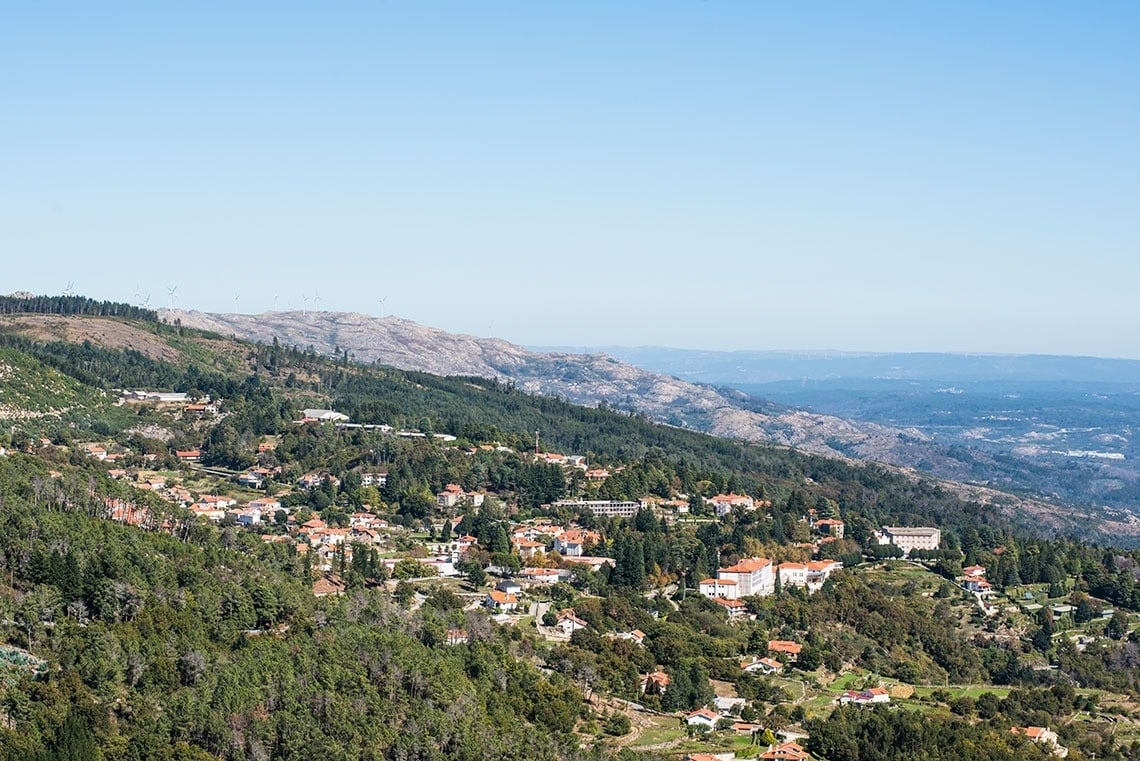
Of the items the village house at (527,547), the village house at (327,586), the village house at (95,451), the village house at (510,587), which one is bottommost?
the village house at (510,587)

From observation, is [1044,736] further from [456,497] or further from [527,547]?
[456,497]

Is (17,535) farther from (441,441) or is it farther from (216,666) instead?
→ (441,441)

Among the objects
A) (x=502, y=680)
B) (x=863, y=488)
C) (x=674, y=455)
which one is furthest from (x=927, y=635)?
(x=674, y=455)

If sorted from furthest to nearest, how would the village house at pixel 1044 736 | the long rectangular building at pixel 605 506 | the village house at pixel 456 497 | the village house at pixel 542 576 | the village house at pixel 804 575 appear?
the long rectangular building at pixel 605 506
the village house at pixel 456 497
the village house at pixel 804 575
the village house at pixel 542 576
the village house at pixel 1044 736

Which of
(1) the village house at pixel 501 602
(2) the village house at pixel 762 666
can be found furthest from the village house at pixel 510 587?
(2) the village house at pixel 762 666

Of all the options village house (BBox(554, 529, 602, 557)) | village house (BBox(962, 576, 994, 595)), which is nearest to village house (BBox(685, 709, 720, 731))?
village house (BBox(554, 529, 602, 557))

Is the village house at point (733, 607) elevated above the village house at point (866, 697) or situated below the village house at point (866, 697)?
above

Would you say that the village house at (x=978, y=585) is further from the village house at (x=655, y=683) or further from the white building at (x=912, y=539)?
the village house at (x=655, y=683)

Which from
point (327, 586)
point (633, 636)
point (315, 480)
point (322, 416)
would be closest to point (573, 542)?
point (633, 636)
